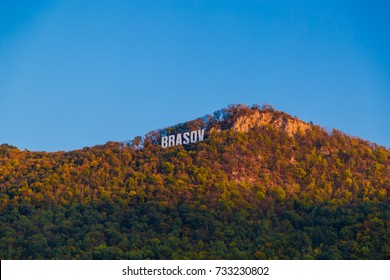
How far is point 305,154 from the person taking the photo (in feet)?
404

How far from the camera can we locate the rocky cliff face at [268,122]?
4936 inches

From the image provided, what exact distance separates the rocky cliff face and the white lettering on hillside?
407 centimetres

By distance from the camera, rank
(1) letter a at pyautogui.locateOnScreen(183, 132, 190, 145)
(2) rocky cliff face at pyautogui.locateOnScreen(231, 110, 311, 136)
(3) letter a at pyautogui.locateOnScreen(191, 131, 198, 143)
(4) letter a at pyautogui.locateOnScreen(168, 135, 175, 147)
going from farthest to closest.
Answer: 1. (4) letter a at pyautogui.locateOnScreen(168, 135, 175, 147)
2. (1) letter a at pyautogui.locateOnScreen(183, 132, 190, 145)
3. (3) letter a at pyautogui.locateOnScreen(191, 131, 198, 143)
4. (2) rocky cliff face at pyautogui.locateOnScreen(231, 110, 311, 136)

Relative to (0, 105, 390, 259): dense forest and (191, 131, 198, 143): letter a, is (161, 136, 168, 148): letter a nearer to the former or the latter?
(0, 105, 390, 259): dense forest

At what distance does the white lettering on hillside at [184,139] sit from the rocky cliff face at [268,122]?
4.07 m

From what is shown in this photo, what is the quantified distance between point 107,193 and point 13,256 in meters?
18.3

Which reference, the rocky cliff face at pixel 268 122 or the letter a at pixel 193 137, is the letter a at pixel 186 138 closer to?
the letter a at pixel 193 137

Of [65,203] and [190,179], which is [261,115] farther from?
[65,203]

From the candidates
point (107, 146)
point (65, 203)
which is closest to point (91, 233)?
point (65, 203)

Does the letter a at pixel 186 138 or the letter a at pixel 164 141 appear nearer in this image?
the letter a at pixel 186 138

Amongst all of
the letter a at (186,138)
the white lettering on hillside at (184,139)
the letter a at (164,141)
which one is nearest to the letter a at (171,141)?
the white lettering on hillside at (184,139)

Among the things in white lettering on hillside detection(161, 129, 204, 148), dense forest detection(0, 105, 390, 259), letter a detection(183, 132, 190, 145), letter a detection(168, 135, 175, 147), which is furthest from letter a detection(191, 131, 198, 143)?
letter a detection(168, 135, 175, 147)

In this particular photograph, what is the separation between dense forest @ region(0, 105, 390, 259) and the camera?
97688 millimetres

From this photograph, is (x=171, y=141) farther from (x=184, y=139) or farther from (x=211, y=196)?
(x=211, y=196)
